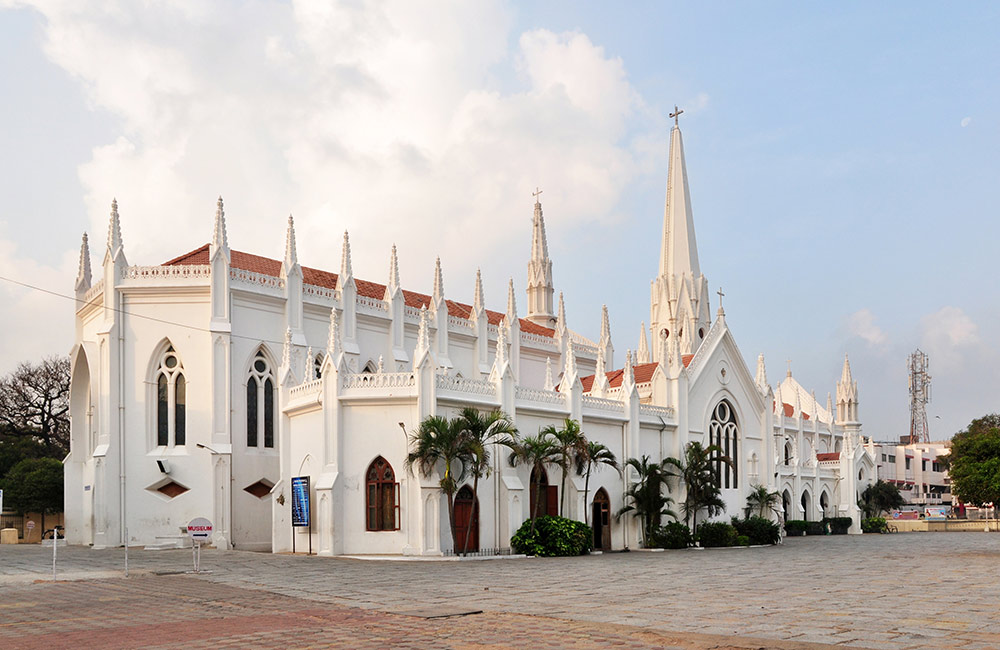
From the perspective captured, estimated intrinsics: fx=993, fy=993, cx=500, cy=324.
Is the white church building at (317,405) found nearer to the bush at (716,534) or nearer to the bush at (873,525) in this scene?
the bush at (716,534)

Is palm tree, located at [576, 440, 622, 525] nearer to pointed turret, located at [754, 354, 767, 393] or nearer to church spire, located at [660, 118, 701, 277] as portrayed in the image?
pointed turret, located at [754, 354, 767, 393]

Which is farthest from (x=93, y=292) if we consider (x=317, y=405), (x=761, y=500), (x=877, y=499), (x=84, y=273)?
(x=877, y=499)

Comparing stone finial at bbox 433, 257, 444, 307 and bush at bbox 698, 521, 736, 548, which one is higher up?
stone finial at bbox 433, 257, 444, 307

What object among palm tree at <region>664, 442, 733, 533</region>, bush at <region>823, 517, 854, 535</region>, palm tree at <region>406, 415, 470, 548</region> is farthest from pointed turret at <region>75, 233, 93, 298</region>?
bush at <region>823, 517, 854, 535</region>

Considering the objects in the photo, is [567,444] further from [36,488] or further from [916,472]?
[916,472]

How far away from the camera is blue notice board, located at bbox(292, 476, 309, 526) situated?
3256 centimetres

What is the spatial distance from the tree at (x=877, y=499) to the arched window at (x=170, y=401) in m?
53.0

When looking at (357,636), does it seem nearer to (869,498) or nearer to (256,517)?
Answer: (256,517)

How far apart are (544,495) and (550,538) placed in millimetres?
2863

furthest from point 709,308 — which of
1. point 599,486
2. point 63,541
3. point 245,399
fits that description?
point 63,541

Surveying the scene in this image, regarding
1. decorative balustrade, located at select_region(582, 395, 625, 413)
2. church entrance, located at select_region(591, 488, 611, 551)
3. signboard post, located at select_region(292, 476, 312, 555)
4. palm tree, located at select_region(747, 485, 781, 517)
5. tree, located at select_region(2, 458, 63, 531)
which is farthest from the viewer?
tree, located at select_region(2, 458, 63, 531)

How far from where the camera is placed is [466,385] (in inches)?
1307

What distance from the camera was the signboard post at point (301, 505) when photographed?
1280 inches

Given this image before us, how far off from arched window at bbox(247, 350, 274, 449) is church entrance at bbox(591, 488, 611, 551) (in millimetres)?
13295
